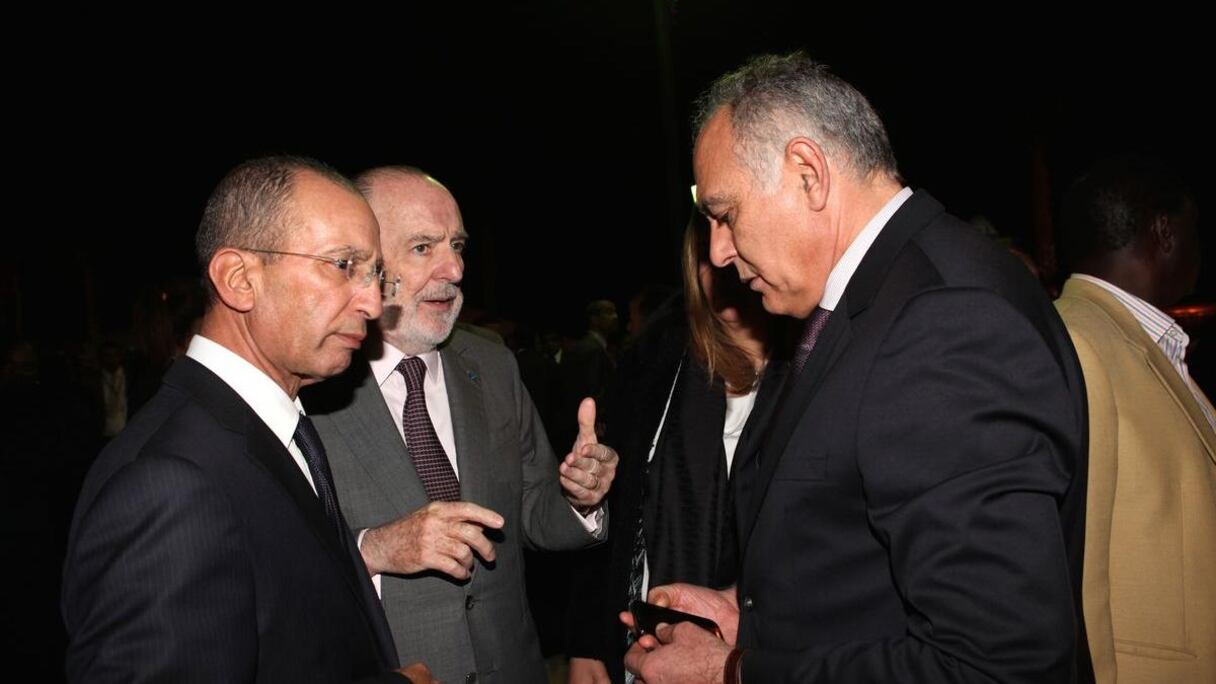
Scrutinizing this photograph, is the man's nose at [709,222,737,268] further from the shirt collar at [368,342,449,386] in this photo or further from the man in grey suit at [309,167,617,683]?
the shirt collar at [368,342,449,386]

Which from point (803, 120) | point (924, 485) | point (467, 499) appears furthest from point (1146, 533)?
point (467, 499)

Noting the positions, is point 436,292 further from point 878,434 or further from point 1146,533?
point 1146,533

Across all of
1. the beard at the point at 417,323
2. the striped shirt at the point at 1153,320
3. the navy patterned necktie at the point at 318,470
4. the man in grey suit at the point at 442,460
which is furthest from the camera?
the striped shirt at the point at 1153,320

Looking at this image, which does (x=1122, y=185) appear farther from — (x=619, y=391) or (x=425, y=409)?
(x=425, y=409)

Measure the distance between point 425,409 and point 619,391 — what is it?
0.76 m

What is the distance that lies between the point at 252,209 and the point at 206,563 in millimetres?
818

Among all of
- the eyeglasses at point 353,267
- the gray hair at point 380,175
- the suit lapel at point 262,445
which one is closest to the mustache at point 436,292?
the gray hair at point 380,175

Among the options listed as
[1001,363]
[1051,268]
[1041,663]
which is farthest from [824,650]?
[1051,268]

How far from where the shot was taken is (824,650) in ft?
4.80

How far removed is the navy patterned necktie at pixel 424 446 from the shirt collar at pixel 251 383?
2.62ft

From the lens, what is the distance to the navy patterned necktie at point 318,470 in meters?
1.84

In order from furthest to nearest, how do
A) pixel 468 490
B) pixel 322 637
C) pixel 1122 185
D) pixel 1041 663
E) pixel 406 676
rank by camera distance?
pixel 1122 185 → pixel 468 490 → pixel 406 676 → pixel 322 637 → pixel 1041 663

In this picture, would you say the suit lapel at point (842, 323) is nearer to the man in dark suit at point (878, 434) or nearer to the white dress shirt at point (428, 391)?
the man in dark suit at point (878, 434)

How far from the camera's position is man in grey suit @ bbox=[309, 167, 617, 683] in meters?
2.35
